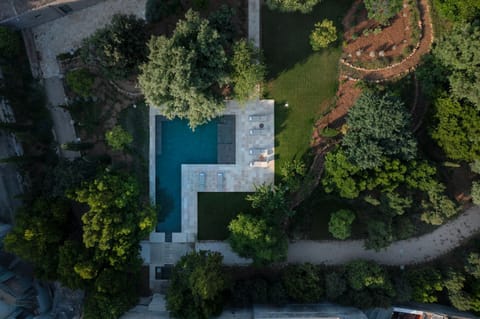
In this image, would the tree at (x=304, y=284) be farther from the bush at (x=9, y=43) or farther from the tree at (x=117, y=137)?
the bush at (x=9, y=43)

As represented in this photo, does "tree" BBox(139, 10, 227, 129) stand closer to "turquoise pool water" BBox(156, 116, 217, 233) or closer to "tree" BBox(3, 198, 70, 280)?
"turquoise pool water" BBox(156, 116, 217, 233)

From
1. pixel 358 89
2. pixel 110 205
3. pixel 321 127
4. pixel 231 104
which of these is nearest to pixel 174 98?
pixel 231 104

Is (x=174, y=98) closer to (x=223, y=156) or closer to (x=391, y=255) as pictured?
(x=223, y=156)

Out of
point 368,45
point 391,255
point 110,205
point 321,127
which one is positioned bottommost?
point 391,255

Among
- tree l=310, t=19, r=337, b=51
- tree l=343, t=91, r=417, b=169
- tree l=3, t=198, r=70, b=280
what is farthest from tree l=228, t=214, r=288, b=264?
tree l=310, t=19, r=337, b=51

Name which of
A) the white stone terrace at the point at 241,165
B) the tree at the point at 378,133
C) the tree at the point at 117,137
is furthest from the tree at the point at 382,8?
the tree at the point at 117,137
